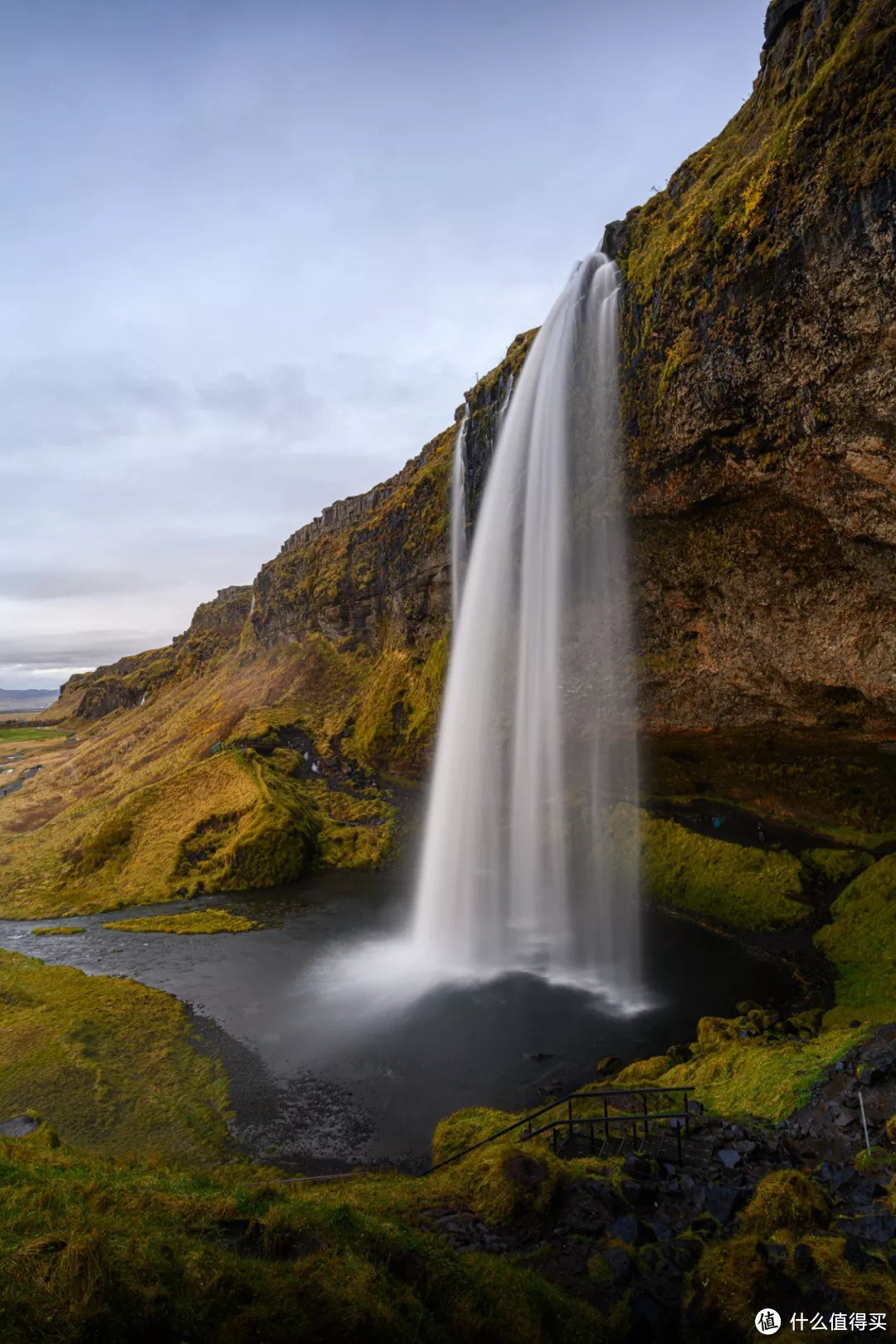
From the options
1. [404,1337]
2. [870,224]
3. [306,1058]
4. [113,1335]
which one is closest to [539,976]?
[306,1058]

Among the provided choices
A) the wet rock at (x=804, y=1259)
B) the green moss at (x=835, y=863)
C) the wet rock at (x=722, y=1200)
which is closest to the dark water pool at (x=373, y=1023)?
the green moss at (x=835, y=863)

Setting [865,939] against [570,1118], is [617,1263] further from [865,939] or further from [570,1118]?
[865,939]

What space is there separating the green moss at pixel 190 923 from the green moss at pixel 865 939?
2113 cm

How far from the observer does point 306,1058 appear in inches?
607

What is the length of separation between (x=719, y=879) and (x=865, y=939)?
561cm

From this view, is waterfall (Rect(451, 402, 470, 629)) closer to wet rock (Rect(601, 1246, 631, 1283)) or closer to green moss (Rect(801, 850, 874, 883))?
green moss (Rect(801, 850, 874, 883))

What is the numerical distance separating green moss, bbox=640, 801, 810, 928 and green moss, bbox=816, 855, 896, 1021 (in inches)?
54.9

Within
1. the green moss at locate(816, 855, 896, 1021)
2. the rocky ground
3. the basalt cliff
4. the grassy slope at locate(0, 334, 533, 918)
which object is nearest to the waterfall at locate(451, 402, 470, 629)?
the basalt cliff

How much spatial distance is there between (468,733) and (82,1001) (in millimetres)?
18105

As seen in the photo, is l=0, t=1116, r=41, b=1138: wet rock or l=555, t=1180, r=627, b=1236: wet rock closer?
l=555, t=1180, r=627, b=1236: wet rock

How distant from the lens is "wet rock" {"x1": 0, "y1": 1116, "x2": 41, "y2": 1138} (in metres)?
10.9

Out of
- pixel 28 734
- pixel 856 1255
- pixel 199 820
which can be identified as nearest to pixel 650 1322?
pixel 856 1255

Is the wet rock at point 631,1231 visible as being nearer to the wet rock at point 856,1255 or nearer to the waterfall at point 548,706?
the wet rock at point 856,1255

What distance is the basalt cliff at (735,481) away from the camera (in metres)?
15.0
